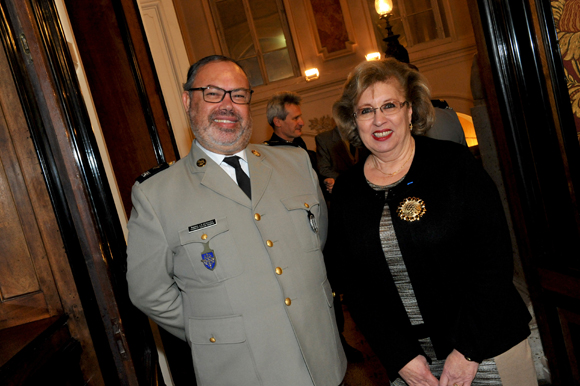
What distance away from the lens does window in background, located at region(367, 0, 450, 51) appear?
9781 millimetres

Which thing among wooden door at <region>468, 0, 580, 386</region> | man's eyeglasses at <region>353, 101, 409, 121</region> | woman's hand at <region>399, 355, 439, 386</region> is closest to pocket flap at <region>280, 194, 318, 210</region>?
man's eyeglasses at <region>353, 101, 409, 121</region>

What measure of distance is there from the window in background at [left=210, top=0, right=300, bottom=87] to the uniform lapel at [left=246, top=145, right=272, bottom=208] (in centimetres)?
848

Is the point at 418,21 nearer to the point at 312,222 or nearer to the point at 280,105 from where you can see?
the point at 280,105

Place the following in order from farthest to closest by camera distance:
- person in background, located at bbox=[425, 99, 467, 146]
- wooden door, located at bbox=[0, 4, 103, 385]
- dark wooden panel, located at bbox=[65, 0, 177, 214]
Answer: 1. dark wooden panel, located at bbox=[65, 0, 177, 214]
2. person in background, located at bbox=[425, 99, 467, 146]
3. wooden door, located at bbox=[0, 4, 103, 385]

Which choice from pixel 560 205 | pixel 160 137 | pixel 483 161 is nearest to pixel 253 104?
pixel 160 137

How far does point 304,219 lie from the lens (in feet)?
5.34

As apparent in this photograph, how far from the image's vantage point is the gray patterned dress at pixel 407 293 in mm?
1517

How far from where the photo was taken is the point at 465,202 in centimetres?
147

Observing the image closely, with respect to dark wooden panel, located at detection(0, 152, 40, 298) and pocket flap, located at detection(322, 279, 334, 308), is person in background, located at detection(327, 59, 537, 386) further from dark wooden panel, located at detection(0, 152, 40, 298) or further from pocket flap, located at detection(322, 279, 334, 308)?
dark wooden panel, located at detection(0, 152, 40, 298)

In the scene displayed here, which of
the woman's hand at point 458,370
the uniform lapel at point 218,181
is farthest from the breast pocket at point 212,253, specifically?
the woman's hand at point 458,370

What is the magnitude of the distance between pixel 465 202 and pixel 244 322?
2.76ft

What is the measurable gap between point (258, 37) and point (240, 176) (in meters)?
9.04

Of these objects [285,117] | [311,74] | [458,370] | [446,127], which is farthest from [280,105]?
[311,74]

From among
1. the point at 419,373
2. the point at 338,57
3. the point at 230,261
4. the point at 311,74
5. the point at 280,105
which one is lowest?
the point at 419,373
